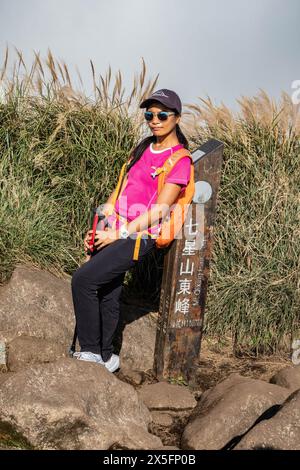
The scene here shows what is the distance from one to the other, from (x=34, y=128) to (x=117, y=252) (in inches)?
98.4

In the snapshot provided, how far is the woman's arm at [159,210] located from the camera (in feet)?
15.6

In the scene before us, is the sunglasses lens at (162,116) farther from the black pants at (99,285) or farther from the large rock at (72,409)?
the large rock at (72,409)

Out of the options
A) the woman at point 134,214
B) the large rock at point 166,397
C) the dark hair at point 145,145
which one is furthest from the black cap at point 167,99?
the large rock at point 166,397

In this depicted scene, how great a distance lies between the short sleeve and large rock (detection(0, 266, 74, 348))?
1.58 metres

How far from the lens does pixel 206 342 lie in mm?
6500

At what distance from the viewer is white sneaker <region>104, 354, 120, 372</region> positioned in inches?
212

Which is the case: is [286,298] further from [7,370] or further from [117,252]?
[7,370]

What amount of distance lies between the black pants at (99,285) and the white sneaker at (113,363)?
20cm

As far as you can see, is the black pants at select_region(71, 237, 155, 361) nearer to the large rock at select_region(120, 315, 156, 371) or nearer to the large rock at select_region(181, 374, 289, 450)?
the large rock at select_region(120, 315, 156, 371)

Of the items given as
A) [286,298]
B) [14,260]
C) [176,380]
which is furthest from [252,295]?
[14,260]

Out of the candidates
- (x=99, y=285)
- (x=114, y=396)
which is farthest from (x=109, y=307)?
(x=114, y=396)

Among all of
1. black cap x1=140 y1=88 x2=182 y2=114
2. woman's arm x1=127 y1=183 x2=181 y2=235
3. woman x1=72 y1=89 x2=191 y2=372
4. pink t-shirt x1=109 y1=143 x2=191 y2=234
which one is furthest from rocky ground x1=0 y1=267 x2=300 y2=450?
black cap x1=140 y1=88 x2=182 y2=114

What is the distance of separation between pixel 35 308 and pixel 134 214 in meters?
1.29

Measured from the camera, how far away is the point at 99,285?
16.2 ft
